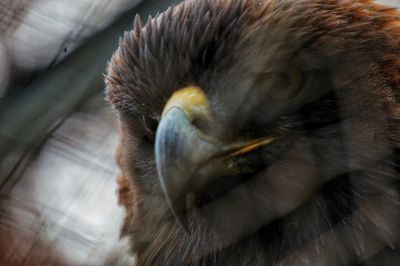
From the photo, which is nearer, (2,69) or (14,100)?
(14,100)

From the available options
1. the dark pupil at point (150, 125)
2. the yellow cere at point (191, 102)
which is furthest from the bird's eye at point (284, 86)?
the dark pupil at point (150, 125)

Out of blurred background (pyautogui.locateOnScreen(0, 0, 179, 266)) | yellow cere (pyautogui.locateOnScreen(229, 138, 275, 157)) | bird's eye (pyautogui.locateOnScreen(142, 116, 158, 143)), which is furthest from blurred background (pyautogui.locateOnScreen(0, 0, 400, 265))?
yellow cere (pyautogui.locateOnScreen(229, 138, 275, 157))

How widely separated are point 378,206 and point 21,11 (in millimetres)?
A: 1051

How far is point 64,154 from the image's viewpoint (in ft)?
6.66

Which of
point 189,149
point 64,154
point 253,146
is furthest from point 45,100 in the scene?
point 64,154

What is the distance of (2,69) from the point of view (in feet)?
6.24

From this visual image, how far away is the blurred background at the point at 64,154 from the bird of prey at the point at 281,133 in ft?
0.63

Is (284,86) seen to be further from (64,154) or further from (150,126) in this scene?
(64,154)

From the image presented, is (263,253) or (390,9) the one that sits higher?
(390,9)

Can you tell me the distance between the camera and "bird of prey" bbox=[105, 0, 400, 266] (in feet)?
4.69

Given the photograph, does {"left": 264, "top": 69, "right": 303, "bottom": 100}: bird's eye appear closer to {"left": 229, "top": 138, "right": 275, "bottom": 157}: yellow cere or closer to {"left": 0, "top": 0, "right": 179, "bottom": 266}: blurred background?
{"left": 229, "top": 138, "right": 275, "bottom": 157}: yellow cere

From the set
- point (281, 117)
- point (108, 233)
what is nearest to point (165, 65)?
point (281, 117)

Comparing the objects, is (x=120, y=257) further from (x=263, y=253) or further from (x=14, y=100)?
(x=14, y=100)

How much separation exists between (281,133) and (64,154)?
0.77 metres
